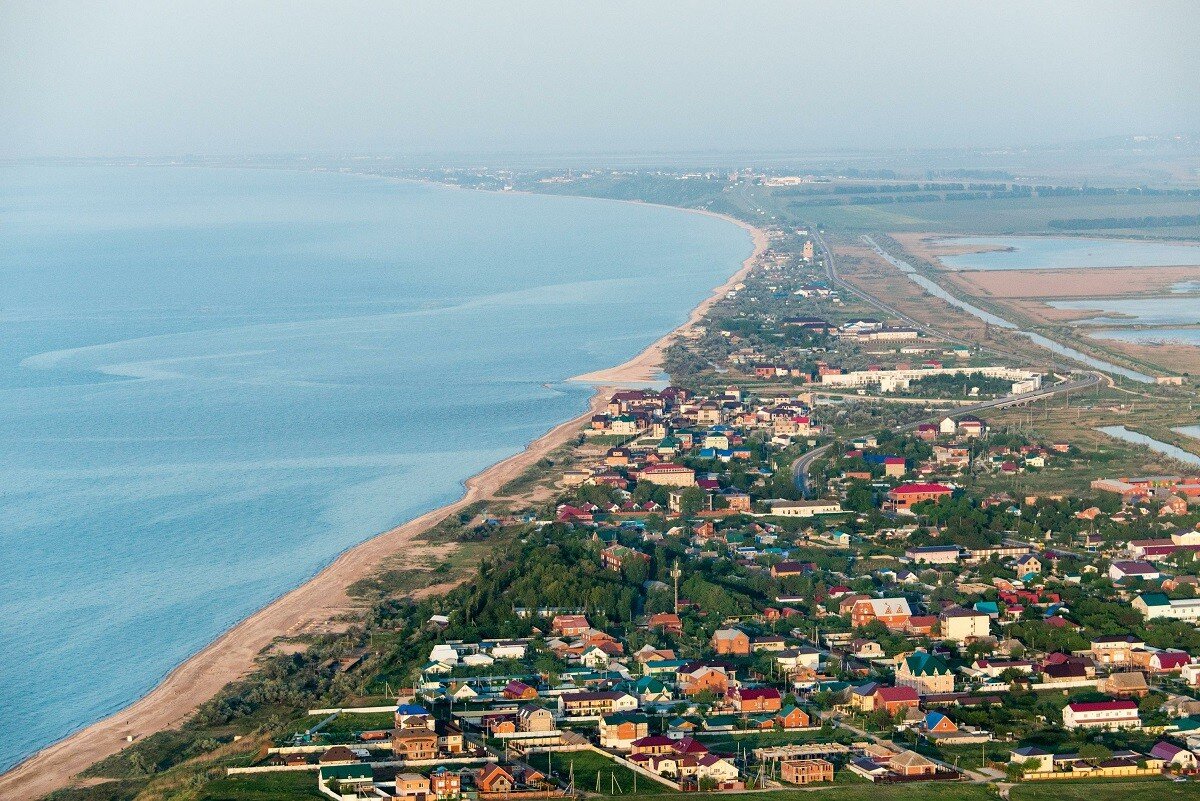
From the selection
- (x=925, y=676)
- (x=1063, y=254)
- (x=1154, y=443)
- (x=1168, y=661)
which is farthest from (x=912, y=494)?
(x=1063, y=254)

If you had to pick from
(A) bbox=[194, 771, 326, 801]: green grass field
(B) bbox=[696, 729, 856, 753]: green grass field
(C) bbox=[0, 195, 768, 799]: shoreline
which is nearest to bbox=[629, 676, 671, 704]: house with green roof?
(B) bbox=[696, 729, 856, 753]: green grass field

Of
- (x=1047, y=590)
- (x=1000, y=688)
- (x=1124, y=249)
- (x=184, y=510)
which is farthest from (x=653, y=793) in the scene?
(x=1124, y=249)

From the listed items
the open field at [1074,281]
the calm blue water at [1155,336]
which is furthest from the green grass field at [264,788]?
the open field at [1074,281]

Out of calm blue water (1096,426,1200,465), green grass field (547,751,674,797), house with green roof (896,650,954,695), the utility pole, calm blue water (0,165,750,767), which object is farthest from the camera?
calm blue water (1096,426,1200,465)

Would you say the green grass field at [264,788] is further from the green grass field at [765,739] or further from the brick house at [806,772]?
the brick house at [806,772]

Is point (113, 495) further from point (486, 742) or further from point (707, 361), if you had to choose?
point (707, 361)

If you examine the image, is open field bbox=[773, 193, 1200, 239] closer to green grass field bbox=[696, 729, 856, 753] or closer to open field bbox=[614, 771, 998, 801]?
green grass field bbox=[696, 729, 856, 753]
